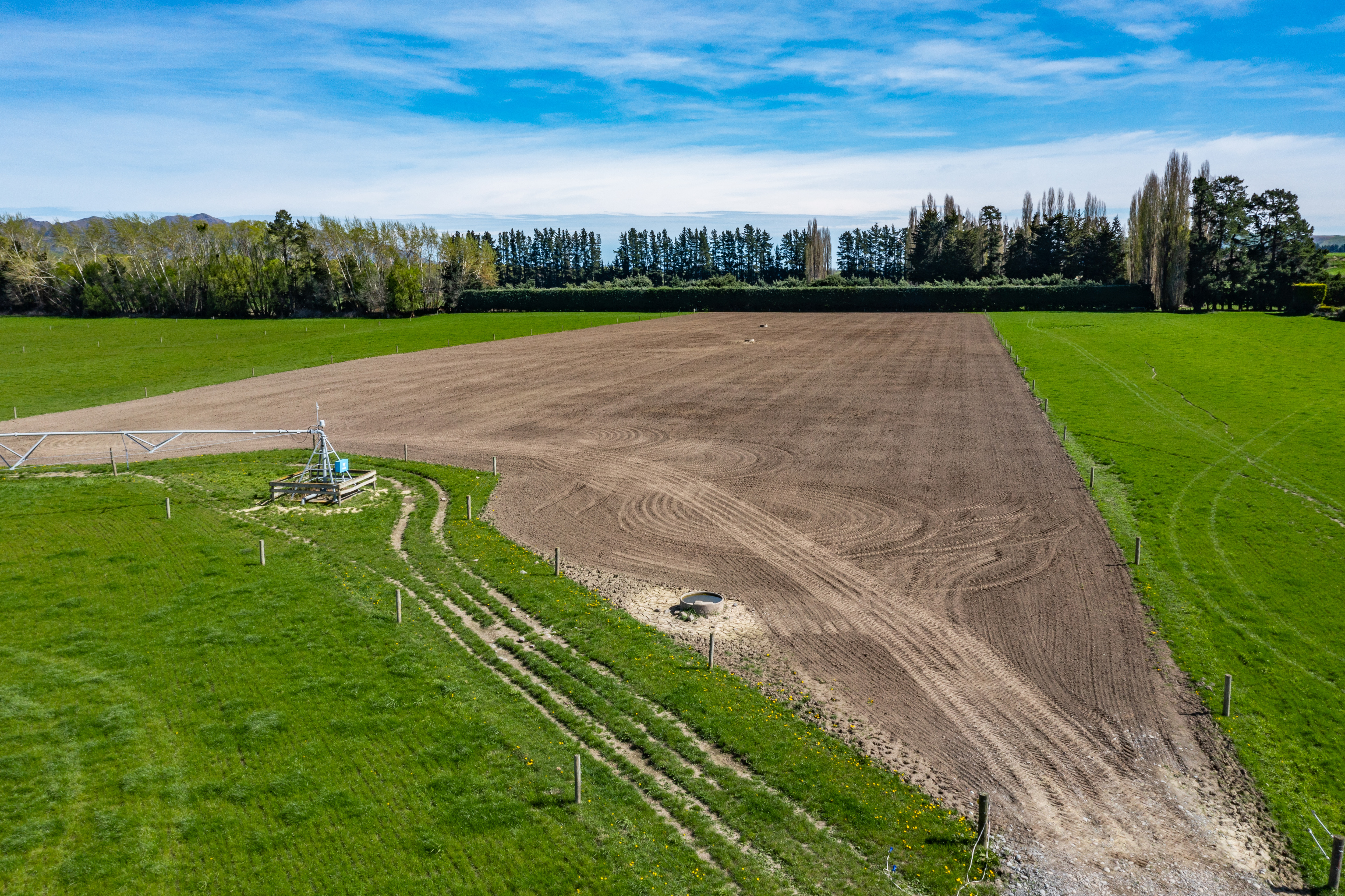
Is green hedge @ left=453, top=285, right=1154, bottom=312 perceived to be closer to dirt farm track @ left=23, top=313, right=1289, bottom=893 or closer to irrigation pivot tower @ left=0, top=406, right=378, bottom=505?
dirt farm track @ left=23, top=313, right=1289, bottom=893

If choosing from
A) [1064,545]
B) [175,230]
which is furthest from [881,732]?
[175,230]

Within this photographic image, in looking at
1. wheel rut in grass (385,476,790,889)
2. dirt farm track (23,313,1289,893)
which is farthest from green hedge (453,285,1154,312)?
wheel rut in grass (385,476,790,889)

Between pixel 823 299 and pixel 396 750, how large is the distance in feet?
382

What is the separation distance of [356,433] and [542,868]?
30.8 metres

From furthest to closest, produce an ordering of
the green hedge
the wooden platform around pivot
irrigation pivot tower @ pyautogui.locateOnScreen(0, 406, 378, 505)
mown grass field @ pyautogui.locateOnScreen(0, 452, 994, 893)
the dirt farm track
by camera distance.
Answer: the green hedge < irrigation pivot tower @ pyautogui.locateOnScreen(0, 406, 378, 505) < the wooden platform around pivot < the dirt farm track < mown grass field @ pyautogui.locateOnScreen(0, 452, 994, 893)

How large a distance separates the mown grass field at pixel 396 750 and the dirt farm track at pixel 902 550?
1925mm

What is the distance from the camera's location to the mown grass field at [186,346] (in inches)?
2026

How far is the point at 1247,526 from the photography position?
23.7m

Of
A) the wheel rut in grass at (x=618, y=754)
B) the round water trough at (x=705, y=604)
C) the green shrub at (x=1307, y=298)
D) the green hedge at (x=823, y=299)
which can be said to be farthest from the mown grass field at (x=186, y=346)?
the green shrub at (x=1307, y=298)

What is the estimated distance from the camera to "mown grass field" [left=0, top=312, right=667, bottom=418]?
51469mm

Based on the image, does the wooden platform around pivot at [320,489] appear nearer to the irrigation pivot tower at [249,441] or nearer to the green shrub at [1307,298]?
the irrigation pivot tower at [249,441]

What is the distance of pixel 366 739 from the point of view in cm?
1353

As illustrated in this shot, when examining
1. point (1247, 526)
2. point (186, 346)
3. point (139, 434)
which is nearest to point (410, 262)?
point (186, 346)

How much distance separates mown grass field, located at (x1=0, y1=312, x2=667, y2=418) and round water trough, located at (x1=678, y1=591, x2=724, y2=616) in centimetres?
4323
